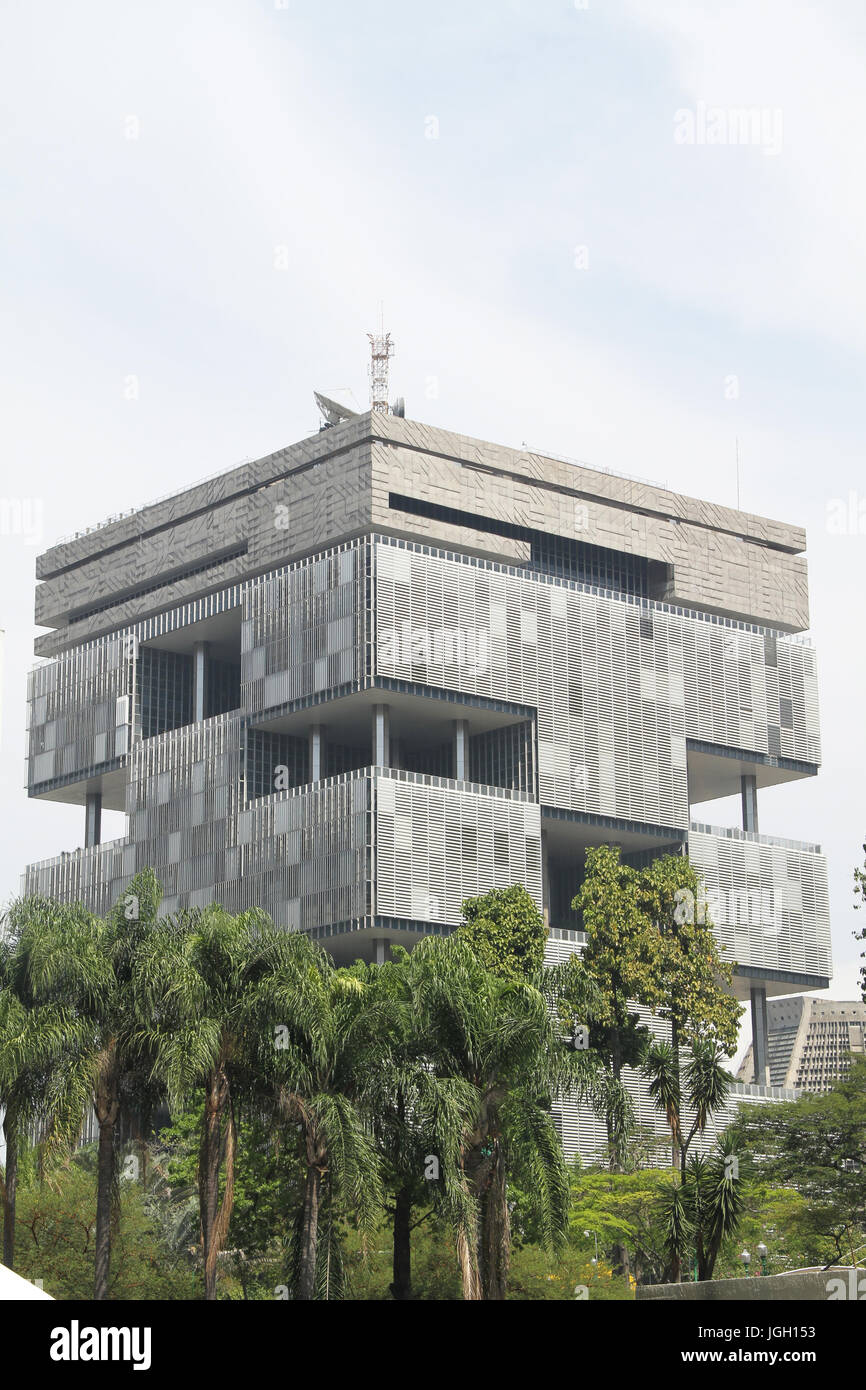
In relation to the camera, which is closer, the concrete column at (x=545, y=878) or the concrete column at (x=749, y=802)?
the concrete column at (x=545, y=878)

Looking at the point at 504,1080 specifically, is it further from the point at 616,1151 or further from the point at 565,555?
the point at 565,555

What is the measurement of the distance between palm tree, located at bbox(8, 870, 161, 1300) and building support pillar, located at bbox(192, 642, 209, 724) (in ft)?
232

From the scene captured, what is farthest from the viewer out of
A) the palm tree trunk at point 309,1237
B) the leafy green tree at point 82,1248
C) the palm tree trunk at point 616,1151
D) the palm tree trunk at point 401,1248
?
the palm tree trunk at point 616,1151

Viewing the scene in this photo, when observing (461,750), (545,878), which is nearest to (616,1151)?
(461,750)

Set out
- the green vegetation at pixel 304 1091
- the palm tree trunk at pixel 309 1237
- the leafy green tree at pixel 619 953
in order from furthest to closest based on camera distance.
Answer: the leafy green tree at pixel 619 953
the green vegetation at pixel 304 1091
the palm tree trunk at pixel 309 1237

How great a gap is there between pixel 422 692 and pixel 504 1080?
5858 centimetres

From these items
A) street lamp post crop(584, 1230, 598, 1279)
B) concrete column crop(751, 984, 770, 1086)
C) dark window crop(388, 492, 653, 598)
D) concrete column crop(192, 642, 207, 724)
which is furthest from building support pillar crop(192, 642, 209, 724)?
street lamp post crop(584, 1230, 598, 1279)

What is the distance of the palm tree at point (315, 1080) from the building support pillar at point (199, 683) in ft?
234

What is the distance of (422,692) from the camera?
351 ft

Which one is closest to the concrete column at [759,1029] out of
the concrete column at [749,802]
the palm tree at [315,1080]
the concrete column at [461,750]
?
the concrete column at [749,802]

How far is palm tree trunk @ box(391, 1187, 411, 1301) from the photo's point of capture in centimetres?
5031

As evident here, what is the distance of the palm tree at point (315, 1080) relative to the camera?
154ft

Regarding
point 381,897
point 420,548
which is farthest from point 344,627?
point 381,897

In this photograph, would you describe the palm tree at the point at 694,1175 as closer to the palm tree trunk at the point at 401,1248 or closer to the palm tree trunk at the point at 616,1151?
the palm tree trunk at the point at 401,1248
